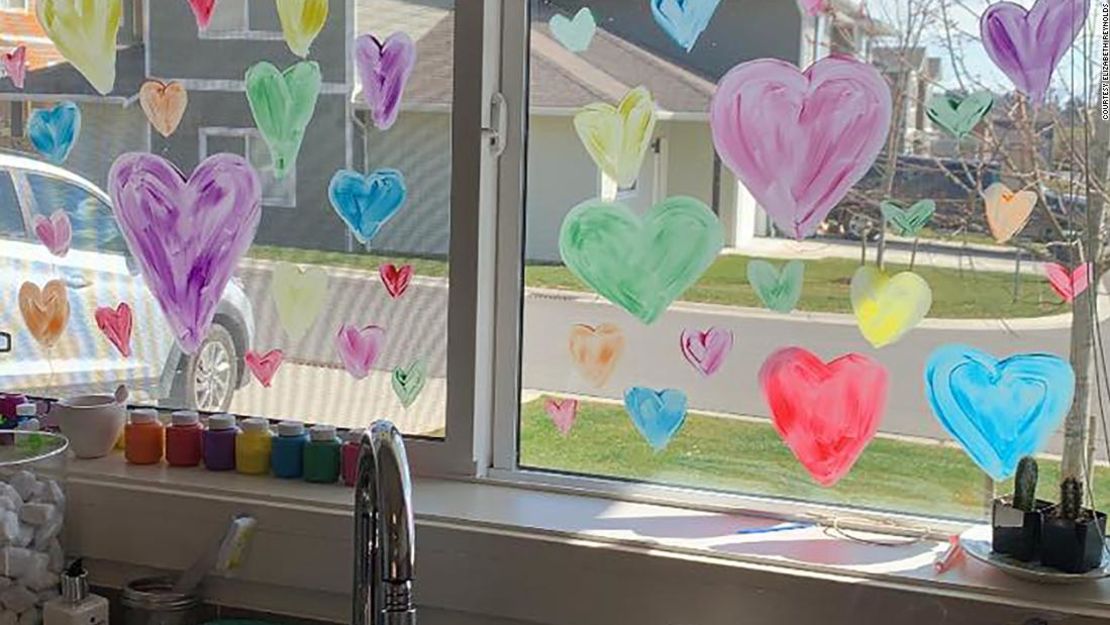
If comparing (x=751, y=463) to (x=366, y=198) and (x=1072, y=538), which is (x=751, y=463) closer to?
(x=1072, y=538)

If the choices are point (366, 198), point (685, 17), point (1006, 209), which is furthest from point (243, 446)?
point (1006, 209)

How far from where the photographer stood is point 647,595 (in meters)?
1.51

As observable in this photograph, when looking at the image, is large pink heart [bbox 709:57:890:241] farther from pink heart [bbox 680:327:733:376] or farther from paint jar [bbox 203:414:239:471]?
paint jar [bbox 203:414:239:471]

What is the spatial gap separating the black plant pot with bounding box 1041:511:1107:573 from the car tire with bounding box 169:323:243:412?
1068 millimetres

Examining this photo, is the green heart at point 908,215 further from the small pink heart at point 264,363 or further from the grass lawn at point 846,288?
the small pink heart at point 264,363

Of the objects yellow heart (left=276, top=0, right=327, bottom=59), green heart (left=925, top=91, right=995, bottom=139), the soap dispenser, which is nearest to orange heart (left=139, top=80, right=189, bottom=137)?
yellow heart (left=276, top=0, right=327, bottom=59)

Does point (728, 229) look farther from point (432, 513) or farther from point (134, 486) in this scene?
point (134, 486)

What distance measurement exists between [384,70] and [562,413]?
1.66 ft

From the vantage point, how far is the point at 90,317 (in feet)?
6.30

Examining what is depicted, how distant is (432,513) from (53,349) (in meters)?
0.70

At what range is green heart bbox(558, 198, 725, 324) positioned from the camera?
165 cm

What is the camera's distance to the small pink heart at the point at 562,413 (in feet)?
5.72

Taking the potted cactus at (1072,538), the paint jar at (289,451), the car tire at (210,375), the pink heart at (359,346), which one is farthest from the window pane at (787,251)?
the car tire at (210,375)

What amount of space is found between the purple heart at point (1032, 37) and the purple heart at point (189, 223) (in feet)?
3.16
